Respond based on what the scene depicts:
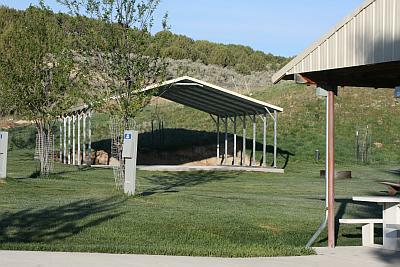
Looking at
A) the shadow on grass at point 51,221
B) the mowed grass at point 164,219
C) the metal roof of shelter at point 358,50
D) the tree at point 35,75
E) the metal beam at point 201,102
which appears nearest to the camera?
the metal roof of shelter at point 358,50

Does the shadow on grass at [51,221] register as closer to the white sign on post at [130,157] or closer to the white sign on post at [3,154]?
the white sign on post at [130,157]

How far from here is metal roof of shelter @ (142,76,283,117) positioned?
105 ft

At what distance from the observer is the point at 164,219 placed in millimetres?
13500

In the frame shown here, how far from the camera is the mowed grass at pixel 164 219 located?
10711 mm

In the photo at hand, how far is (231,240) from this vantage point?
38.8 ft

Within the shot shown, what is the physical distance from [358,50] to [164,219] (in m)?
5.09

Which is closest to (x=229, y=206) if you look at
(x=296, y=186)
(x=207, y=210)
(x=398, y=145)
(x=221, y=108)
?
(x=207, y=210)

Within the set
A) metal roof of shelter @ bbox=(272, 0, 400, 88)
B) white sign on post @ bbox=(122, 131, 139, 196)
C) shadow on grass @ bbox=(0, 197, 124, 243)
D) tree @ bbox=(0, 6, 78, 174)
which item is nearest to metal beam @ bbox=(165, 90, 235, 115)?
tree @ bbox=(0, 6, 78, 174)

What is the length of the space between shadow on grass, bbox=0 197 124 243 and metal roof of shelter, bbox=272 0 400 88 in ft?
13.3

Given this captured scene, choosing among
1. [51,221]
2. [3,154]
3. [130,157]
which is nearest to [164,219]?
[51,221]

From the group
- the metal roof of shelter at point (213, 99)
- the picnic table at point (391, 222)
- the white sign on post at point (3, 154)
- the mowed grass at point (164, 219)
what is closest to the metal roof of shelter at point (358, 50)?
the picnic table at point (391, 222)

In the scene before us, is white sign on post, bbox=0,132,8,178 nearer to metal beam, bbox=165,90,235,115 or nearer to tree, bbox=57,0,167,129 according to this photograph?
tree, bbox=57,0,167,129

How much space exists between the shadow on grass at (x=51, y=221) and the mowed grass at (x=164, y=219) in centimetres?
2

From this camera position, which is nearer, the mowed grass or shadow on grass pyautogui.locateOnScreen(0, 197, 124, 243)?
the mowed grass
